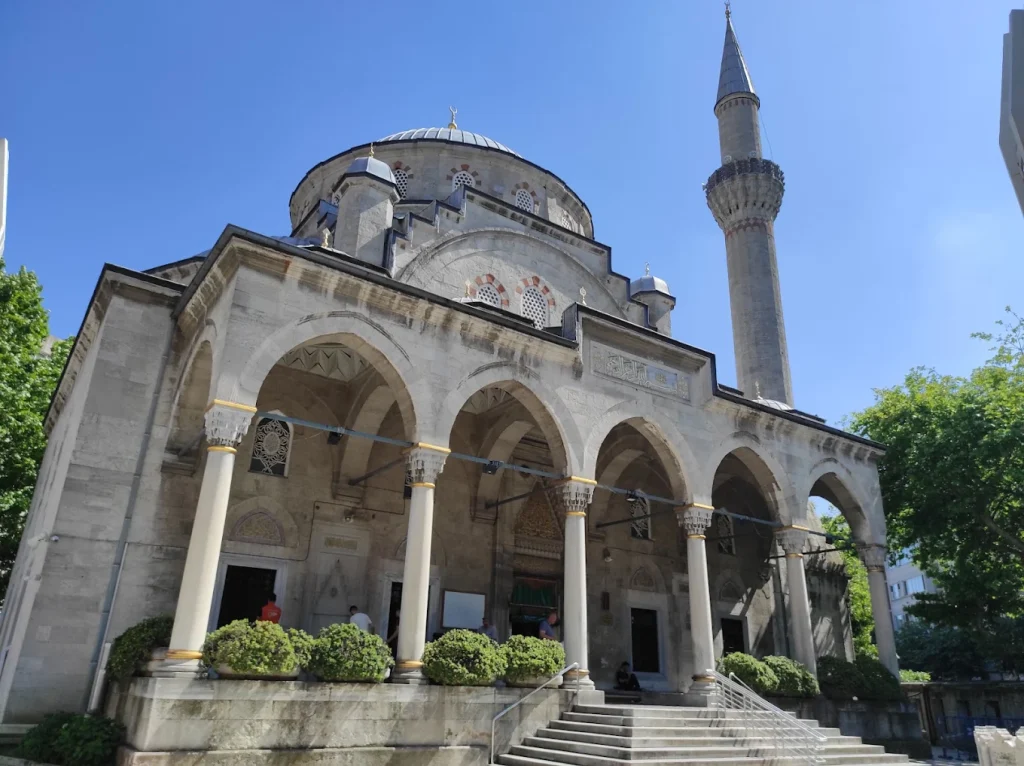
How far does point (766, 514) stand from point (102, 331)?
14.1 m

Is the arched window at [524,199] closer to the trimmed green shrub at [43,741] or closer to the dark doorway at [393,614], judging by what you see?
the dark doorway at [393,614]

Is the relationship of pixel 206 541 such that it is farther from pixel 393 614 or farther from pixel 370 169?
pixel 370 169

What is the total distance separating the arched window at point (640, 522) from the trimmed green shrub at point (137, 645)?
9454mm

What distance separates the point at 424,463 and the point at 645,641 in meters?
7.63

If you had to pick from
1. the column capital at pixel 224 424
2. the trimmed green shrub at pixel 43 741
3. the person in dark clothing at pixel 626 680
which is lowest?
the trimmed green shrub at pixel 43 741

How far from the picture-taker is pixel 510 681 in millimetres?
9562

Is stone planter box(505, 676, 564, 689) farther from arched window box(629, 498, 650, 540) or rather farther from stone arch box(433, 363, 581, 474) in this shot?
arched window box(629, 498, 650, 540)

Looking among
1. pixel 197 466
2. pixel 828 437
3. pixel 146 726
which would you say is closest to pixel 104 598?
pixel 197 466

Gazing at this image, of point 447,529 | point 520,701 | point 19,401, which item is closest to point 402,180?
point 447,529

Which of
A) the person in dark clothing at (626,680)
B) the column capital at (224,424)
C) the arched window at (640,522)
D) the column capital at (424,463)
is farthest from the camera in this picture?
the arched window at (640,522)

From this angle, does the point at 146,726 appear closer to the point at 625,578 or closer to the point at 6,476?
the point at 625,578

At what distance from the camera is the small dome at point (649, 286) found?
1744 cm

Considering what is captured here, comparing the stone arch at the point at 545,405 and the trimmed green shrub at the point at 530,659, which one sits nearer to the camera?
the trimmed green shrub at the point at 530,659

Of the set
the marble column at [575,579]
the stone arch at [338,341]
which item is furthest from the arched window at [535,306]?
the stone arch at [338,341]
